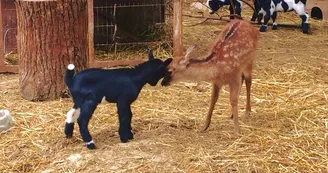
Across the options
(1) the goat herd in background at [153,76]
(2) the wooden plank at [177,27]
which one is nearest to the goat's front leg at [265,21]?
(2) the wooden plank at [177,27]

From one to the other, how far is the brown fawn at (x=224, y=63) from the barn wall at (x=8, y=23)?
12.8ft

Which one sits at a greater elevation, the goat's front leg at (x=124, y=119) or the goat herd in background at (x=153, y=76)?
the goat herd in background at (x=153, y=76)

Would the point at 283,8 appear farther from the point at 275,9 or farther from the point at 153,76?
the point at 153,76

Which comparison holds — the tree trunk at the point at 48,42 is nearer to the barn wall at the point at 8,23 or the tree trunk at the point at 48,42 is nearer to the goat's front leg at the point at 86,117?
the goat's front leg at the point at 86,117

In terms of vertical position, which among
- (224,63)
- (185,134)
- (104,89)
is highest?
(224,63)

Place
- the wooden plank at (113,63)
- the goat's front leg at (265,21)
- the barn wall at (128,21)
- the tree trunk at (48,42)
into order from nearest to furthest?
the tree trunk at (48,42) → the wooden plank at (113,63) → the barn wall at (128,21) → the goat's front leg at (265,21)

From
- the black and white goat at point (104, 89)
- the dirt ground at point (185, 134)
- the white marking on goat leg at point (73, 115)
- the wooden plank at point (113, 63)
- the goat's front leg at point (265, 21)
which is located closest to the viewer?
the dirt ground at point (185, 134)

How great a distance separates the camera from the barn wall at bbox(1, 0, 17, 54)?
7.91 m

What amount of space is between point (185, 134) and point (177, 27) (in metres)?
2.89

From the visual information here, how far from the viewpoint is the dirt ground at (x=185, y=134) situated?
425cm

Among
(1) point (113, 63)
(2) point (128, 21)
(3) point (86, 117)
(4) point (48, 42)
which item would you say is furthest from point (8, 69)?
(3) point (86, 117)

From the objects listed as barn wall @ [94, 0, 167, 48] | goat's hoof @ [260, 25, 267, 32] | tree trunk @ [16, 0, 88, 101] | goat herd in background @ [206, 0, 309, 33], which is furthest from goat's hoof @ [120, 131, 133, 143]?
goat's hoof @ [260, 25, 267, 32]

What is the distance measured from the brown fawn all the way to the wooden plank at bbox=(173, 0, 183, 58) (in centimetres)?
246

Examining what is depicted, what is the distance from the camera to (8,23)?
7.93 m
